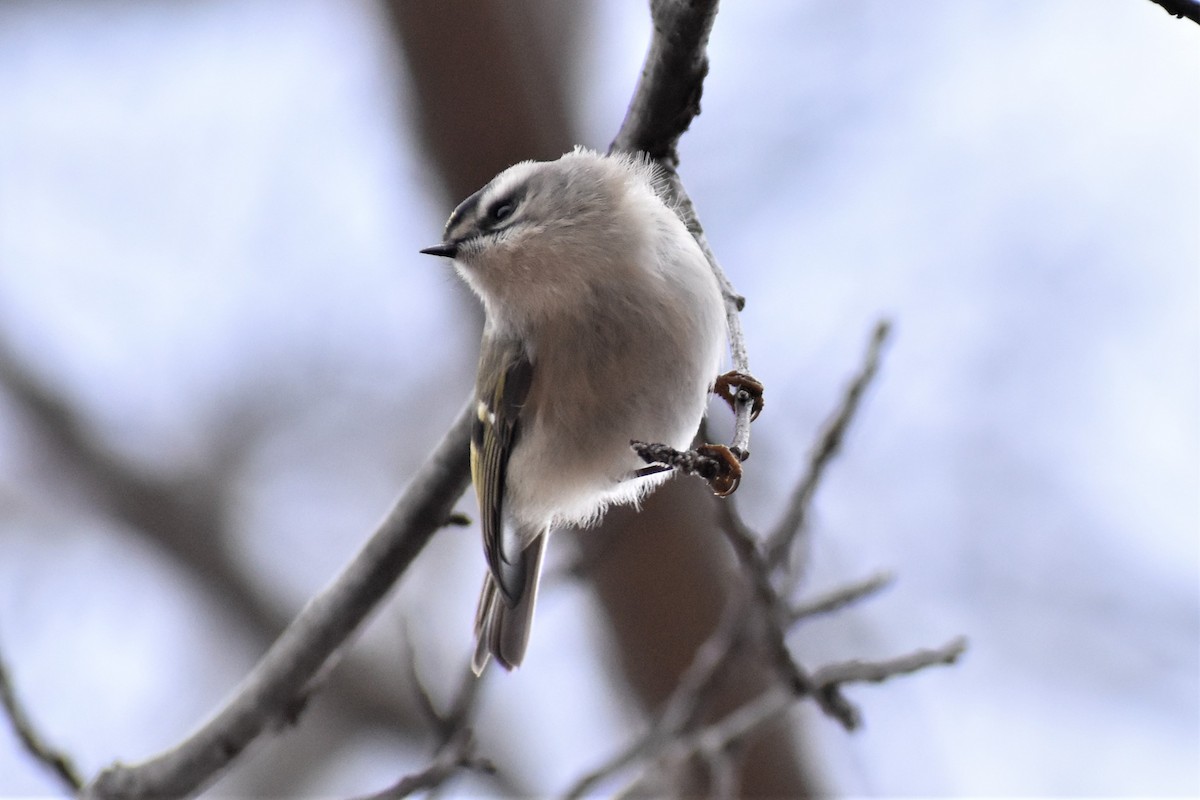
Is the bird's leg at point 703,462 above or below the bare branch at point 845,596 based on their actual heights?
above

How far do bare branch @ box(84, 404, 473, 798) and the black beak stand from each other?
0.28 m

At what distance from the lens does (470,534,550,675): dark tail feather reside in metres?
1.50

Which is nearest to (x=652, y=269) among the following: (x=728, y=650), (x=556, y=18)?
(x=728, y=650)

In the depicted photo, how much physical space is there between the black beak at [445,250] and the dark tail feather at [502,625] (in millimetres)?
452

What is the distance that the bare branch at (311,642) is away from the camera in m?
1.34

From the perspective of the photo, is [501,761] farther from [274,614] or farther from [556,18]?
[556,18]

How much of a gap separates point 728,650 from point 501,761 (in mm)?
1835

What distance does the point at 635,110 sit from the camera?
4.28ft

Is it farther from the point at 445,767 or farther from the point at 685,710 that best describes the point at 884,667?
the point at 445,767

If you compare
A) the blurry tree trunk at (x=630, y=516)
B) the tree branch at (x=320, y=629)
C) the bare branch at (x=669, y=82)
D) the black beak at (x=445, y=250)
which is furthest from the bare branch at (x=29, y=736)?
the blurry tree trunk at (x=630, y=516)

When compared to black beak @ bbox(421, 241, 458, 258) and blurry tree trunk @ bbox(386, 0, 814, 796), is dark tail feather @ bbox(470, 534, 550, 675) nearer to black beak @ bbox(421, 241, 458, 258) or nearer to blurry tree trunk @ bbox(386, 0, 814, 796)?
black beak @ bbox(421, 241, 458, 258)

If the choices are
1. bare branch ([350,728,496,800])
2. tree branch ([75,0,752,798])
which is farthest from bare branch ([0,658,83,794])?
bare branch ([350,728,496,800])

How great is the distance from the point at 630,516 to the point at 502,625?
825 millimetres

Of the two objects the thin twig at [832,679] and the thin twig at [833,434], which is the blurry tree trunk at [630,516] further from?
the thin twig at [833,434]
